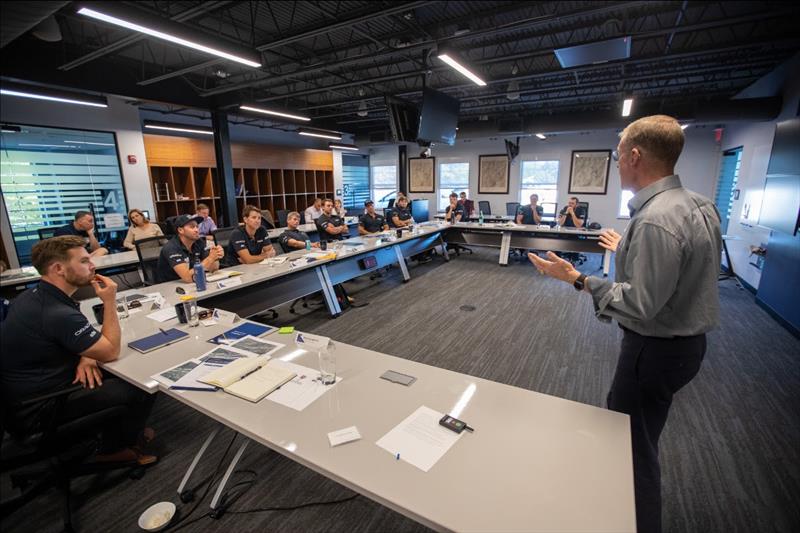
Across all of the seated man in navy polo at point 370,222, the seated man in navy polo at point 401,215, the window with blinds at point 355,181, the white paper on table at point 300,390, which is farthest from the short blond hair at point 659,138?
the window with blinds at point 355,181

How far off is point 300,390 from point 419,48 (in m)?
4.32

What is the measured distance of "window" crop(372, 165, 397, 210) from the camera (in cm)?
1421

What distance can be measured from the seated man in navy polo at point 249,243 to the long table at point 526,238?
→ 4411 mm

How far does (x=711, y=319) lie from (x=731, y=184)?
893 centimetres

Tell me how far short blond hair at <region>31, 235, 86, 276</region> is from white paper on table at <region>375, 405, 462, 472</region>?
1934 mm

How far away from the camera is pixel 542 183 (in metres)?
11.0

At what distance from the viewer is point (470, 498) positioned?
1.02 m

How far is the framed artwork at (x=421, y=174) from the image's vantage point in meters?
12.8

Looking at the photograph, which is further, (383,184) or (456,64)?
(383,184)

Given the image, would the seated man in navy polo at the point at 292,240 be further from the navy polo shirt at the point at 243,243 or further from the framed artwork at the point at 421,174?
the framed artwork at the point at 421,174

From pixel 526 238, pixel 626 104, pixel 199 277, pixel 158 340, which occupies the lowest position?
pixel 526 238

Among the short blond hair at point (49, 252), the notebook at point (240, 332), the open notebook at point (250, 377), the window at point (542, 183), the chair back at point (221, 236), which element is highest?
the window at point (542, 183)

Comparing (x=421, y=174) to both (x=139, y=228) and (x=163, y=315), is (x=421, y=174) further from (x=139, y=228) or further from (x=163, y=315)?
(x=163, y=315)

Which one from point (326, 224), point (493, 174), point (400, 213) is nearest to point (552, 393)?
point (326, 224)
